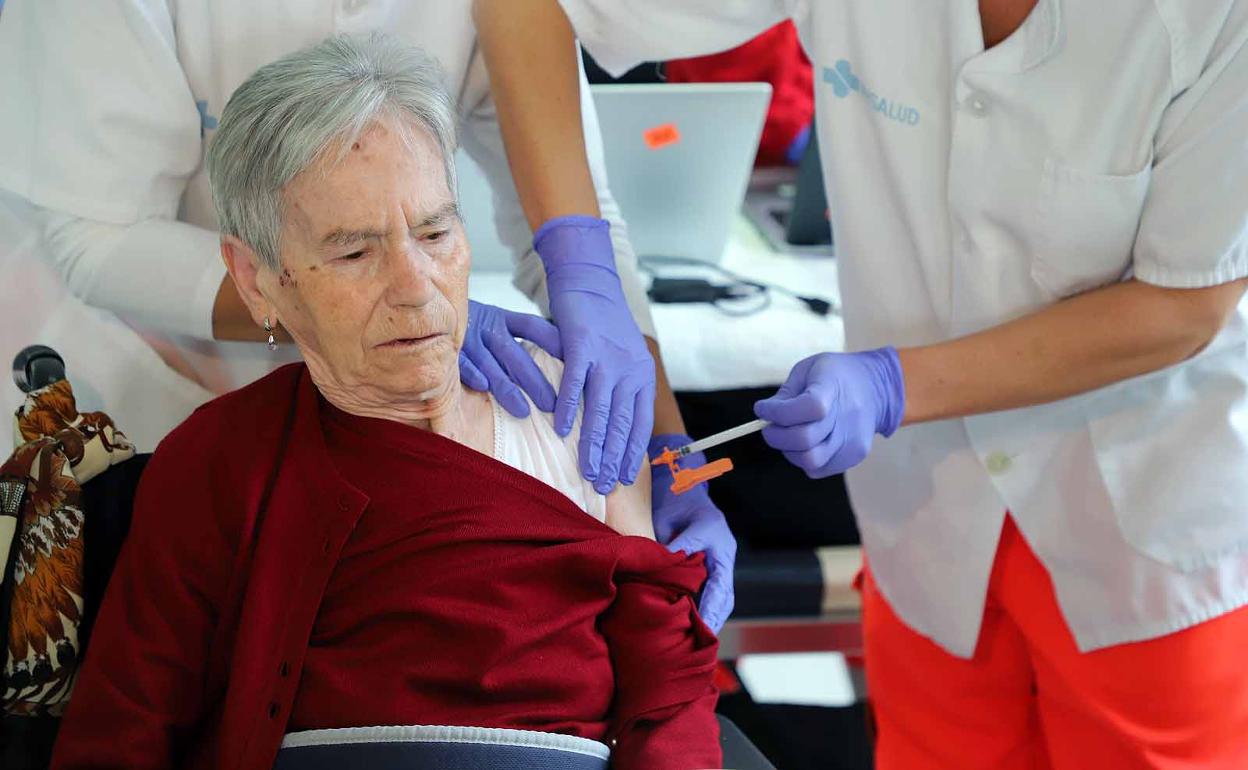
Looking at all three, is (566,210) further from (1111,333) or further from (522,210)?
(1111,333)

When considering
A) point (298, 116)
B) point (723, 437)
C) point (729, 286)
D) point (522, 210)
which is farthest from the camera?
point (729, 286)

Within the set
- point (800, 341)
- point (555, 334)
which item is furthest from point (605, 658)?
point (800, 341)

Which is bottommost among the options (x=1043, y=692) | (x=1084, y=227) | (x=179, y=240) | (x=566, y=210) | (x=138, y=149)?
(x=1043, y=692)

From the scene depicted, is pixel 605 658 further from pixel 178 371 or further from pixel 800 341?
pixel 800 341

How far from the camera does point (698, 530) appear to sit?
4.56ft

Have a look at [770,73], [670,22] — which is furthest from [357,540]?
[770,73]

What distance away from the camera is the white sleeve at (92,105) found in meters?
1.34

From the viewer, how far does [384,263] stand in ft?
3.77

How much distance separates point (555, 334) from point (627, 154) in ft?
2.68

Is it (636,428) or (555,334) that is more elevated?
(555,334)

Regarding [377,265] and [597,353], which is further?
[597,353]

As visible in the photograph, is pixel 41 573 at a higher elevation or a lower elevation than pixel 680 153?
lower

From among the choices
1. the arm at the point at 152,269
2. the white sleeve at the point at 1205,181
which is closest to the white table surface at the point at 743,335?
the arm at the point at 152,269

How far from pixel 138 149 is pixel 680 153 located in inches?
41.2
